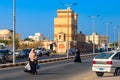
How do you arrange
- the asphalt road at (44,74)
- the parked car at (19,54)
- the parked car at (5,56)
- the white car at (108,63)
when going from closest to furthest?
the asphalt road at (44,74) → the white car at (108,63) → the parked car at (5,56) → the parked car at (19,54)

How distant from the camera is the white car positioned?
2445 centimetres

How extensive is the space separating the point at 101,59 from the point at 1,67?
46.4ft

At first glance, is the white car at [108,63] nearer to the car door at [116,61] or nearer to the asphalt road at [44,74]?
the car door at [116,61]

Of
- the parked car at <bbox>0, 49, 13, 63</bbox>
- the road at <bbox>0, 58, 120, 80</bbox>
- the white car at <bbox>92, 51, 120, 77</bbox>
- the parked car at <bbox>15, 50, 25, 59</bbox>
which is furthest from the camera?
the parked car at <bbox>15, 50, 25, 59</bbox>

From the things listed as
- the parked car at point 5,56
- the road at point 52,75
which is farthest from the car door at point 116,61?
the parked car at point 5,56

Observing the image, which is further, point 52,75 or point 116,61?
point 52,75

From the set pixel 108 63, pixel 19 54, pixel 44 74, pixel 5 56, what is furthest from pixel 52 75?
pixel 19 54

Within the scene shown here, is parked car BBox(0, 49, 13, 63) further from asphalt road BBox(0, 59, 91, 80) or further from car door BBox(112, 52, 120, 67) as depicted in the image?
car door BBox(112, 52, 120, 67)

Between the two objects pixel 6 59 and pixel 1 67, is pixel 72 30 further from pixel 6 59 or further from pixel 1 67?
pixel 1 67

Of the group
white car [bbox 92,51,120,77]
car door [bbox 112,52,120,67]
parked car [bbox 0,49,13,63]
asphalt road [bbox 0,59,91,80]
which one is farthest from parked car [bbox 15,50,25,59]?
car door [bbox 112,52,120,67]

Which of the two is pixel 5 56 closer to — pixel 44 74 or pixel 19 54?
pixel 44 74

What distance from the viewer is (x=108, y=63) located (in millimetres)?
24469

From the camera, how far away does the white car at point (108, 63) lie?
24.5m

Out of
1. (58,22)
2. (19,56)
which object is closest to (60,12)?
(58,22)
